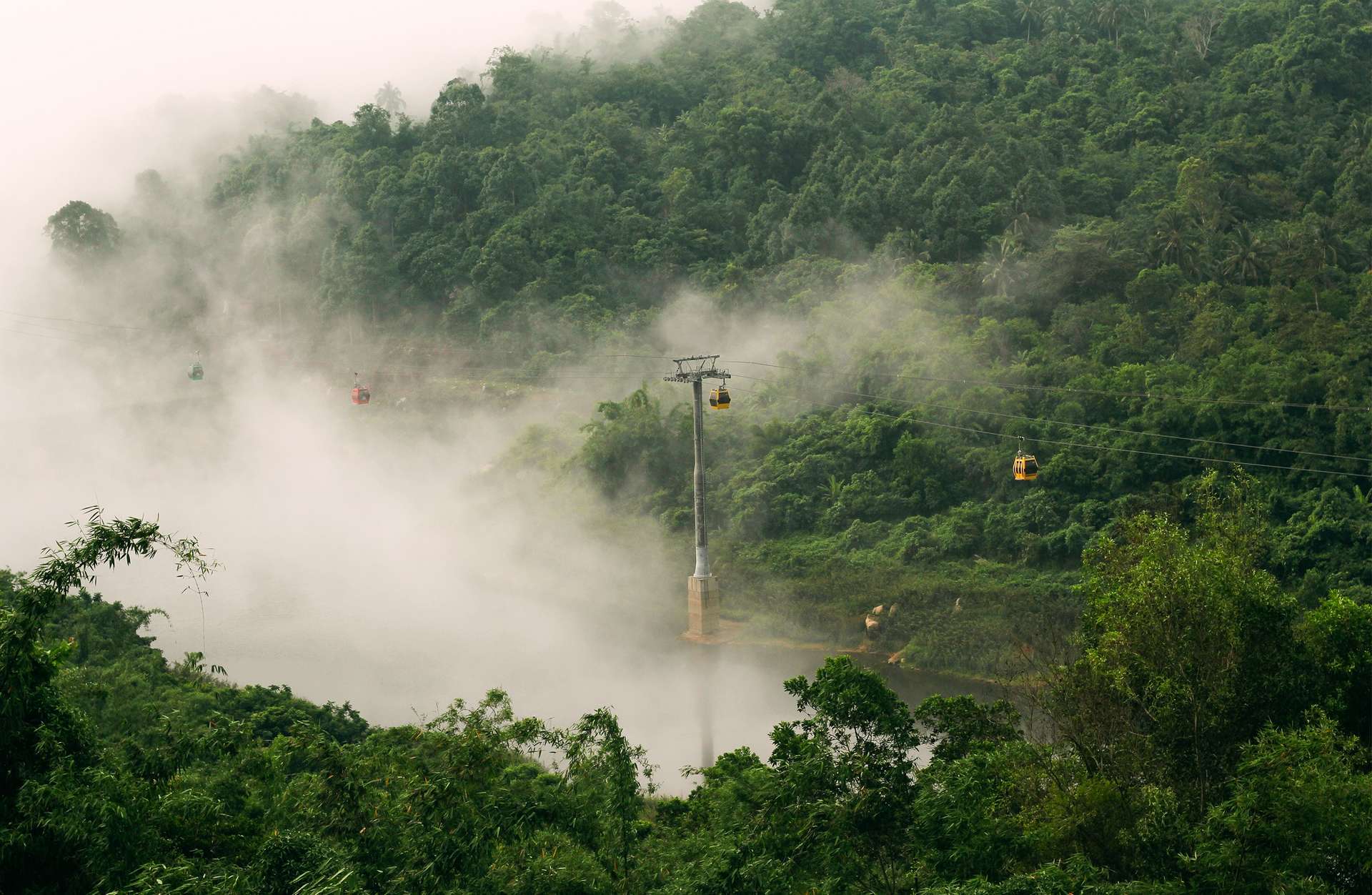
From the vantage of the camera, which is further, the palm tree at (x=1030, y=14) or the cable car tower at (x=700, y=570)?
the palm tree at (x=1030, y=14)

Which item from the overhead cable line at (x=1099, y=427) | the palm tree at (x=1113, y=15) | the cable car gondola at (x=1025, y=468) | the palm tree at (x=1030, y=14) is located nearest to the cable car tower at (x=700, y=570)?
the cable car gondola at (x=1025, y=468)

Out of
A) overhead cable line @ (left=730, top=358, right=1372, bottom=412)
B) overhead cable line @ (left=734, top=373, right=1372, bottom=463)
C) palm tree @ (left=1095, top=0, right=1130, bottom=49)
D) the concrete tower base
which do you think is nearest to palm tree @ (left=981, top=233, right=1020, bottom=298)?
overhead cable line @ (left=730, top=358, right=1372, bottom=412)

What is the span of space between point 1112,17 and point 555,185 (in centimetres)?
2761

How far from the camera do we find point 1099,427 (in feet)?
103

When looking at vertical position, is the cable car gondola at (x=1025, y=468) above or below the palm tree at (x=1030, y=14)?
below

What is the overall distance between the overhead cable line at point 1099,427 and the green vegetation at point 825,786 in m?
15.8

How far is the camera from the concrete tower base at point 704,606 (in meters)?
28.6

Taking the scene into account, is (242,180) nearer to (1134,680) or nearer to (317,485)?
(317,485)

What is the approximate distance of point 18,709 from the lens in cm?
902

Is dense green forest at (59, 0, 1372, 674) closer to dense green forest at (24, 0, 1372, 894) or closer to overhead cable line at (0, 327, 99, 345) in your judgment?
dense green forest at (24, 0, 1372, 894)

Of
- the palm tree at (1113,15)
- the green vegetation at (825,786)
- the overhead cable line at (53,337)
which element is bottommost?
the green vegetation at (825,786)

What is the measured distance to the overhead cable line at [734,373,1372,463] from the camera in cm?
2922

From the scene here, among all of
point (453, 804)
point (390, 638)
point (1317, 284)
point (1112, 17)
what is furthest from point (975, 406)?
point (1112, 17)

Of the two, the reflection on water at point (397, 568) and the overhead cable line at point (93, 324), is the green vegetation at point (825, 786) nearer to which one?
the reflection on water at point (397, 568)
